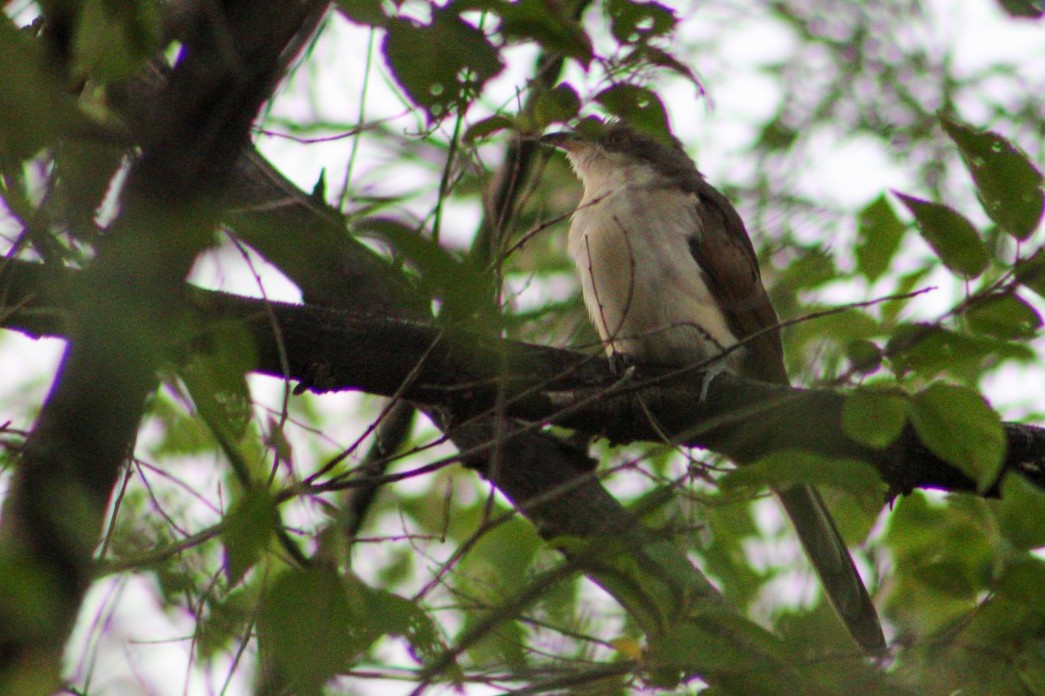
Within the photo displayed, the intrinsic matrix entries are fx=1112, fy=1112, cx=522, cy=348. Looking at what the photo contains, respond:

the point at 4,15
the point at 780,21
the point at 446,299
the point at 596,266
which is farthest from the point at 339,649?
the point at 780,21

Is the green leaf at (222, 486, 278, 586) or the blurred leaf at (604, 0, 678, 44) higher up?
the blurred leaf at (604, 0, 678, 44)

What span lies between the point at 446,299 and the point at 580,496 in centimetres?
282

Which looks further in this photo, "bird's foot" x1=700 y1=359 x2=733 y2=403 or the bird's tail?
the bird's tail

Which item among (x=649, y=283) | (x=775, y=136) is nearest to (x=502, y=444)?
(x=649, y=283)

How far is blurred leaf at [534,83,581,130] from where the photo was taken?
2.52 meters

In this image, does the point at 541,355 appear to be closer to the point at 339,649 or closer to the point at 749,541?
the point at 339,649

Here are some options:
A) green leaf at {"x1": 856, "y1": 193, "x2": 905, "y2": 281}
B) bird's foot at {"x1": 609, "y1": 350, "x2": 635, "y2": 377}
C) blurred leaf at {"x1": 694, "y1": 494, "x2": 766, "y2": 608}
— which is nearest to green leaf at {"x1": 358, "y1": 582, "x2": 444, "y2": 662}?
bird's foot at {"x1": 609, "y1": 350, "x2": 635, "y2": 377}

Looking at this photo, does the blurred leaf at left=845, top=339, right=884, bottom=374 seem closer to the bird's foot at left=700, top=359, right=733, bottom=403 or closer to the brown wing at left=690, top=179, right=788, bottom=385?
the bird's foot at left=700, top=359, right=733, bottom=403

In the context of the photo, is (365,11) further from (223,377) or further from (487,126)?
(487,126)

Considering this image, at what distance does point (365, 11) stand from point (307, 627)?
2.96 ft

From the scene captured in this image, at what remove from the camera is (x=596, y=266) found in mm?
5016

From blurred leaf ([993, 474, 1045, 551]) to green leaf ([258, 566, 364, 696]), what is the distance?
1.38 meters

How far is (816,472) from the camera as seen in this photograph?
187 cm

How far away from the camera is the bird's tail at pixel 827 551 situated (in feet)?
14.1
